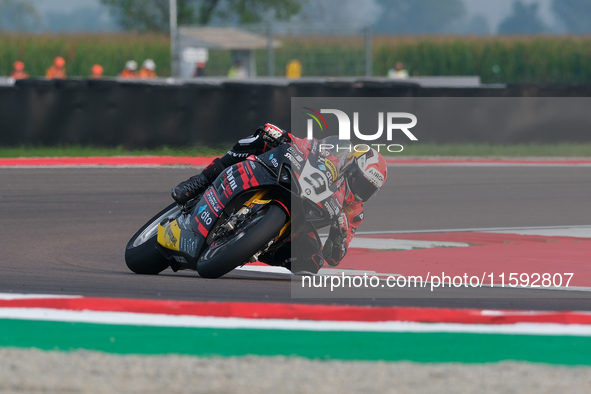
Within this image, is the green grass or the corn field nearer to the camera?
the green grass

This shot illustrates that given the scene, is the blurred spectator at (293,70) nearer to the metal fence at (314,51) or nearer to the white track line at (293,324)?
the metal fence at (314,51)

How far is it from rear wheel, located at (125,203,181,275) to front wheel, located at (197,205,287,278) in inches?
32.2

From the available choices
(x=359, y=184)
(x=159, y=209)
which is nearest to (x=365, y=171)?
(x=359, y=184)

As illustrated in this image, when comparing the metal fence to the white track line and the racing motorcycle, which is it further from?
the white track line

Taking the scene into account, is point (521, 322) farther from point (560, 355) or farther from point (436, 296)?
point (436, 296)

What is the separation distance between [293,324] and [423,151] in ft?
35.6

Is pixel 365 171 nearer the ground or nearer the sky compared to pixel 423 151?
nearer the sky

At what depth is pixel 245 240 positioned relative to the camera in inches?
203

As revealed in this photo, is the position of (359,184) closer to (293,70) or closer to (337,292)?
(337,292)

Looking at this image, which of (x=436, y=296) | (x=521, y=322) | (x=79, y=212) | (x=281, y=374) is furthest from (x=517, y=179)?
(x=281, y=374)

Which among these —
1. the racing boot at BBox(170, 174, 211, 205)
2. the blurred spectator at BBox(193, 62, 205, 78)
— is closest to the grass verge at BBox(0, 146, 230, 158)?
the racing boot at BBox(170, 174, 211, 205)

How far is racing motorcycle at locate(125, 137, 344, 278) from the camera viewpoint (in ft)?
17.0

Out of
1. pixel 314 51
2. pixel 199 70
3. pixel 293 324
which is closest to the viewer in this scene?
pixel 293 324

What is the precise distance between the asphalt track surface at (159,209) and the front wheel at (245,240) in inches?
7.1
